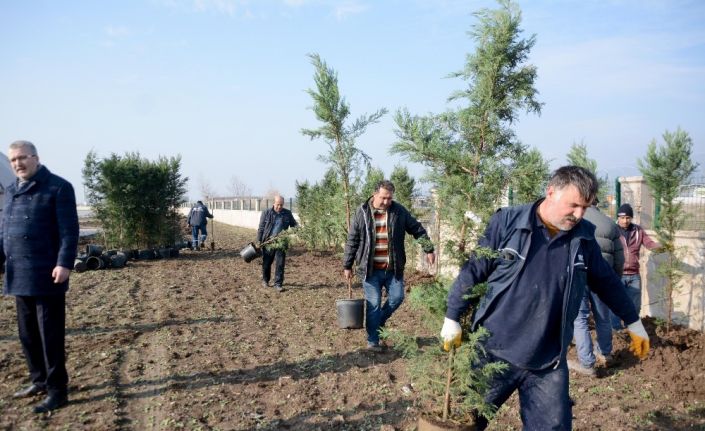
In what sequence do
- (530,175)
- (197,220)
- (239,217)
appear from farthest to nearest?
(239,217), (197,220), (530,175)

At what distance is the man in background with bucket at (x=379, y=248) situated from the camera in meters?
5.82

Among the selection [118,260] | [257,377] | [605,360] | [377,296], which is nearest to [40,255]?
[257,377]

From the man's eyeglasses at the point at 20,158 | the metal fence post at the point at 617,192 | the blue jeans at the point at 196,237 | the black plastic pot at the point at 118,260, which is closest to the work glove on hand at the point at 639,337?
the man's eyeglasses at the point at 20,158

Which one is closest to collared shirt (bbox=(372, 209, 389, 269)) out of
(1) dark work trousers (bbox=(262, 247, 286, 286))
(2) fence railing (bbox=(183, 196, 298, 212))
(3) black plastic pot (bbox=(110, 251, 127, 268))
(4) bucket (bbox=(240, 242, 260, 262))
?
(1) dark work trousers (bbox=(262, 247, 286, 286))

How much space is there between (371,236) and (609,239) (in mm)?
2407

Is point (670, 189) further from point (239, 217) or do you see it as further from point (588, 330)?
point (239, 217)

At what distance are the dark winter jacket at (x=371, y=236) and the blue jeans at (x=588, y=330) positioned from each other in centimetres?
177

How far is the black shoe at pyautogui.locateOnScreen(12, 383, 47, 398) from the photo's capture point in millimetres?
4332

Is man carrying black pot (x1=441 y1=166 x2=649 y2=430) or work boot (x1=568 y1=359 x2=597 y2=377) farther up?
man carrying black pot (x1=441 y1=166 x2=649 y2=430)

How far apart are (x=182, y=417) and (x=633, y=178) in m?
6.63

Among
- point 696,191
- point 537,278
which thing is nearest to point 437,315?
point 537,278

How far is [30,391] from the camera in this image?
4352 mm

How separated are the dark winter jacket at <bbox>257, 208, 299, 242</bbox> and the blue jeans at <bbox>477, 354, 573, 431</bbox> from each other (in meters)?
7.39

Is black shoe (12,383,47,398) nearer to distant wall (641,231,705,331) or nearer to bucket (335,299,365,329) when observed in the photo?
bucket (335,299,365,329)
